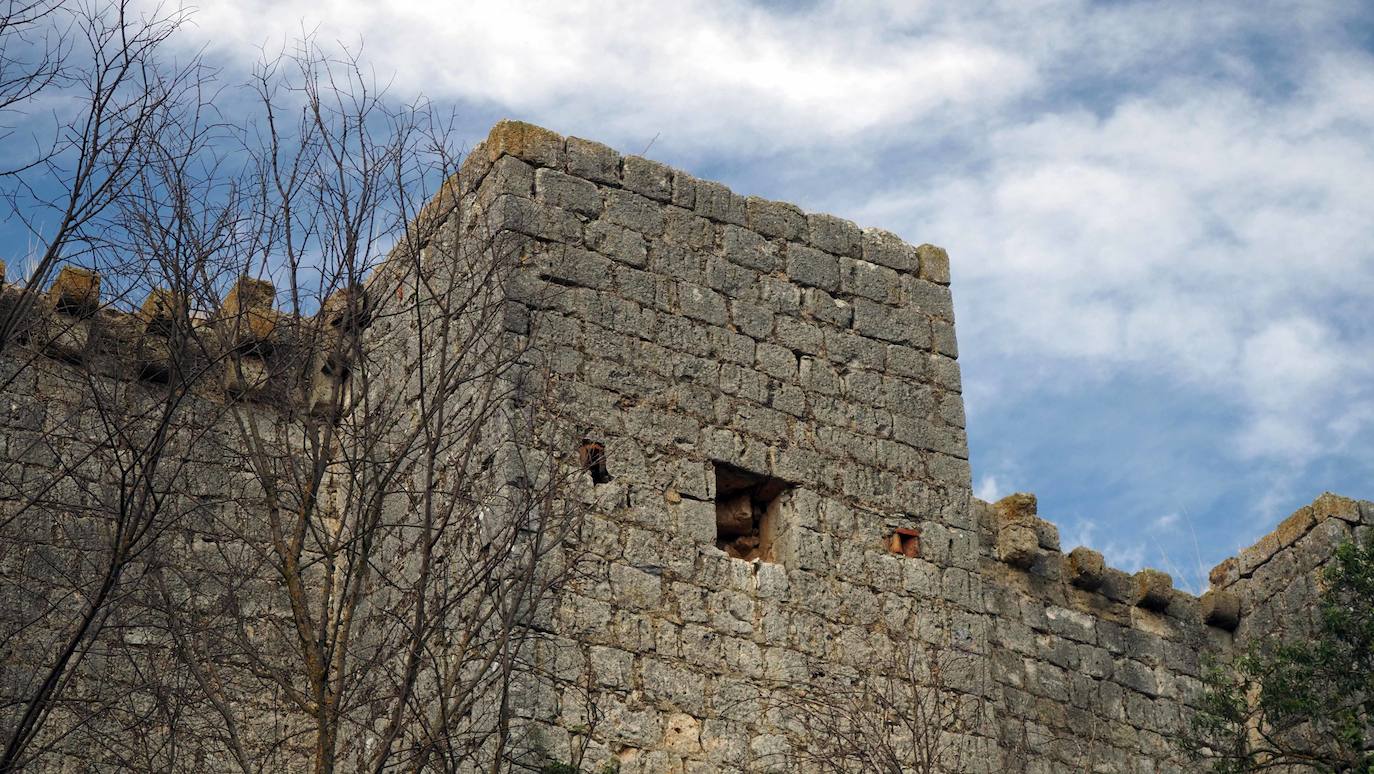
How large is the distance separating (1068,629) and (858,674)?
108 inches

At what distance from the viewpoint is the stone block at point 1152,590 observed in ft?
38.4

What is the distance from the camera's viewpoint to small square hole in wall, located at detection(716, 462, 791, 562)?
30.3ft

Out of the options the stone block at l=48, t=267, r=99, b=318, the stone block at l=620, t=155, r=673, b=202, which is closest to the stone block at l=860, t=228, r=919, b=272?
the stone block at l=620, t=155, r=673, b=202

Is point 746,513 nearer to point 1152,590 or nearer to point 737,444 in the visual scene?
point 737,444

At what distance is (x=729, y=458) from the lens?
913 centimetres

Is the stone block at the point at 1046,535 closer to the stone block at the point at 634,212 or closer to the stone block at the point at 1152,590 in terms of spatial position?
the stone block at the point at 1152,590

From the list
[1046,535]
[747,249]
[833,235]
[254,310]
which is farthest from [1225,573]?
[254,310]

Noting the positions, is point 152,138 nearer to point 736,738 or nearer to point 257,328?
point 257,328

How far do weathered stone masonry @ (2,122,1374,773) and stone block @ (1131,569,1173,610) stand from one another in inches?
53.6

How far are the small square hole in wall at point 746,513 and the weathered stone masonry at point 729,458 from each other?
0.04 feet

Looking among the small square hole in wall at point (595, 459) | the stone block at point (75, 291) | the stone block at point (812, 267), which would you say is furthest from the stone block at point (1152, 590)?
the stone block at point (75, 291)

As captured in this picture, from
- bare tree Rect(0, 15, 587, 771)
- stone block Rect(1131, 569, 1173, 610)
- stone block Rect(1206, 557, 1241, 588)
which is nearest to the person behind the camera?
bare tree Rect(0, 15, 587, 771)

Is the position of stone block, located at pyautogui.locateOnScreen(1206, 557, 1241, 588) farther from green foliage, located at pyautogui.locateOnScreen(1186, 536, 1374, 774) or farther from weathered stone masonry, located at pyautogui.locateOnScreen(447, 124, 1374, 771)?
weathered stone masonry, located at pyautogui.locateOnScreen(447, 124, 1374, 771)

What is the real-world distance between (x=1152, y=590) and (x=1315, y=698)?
1.25m
